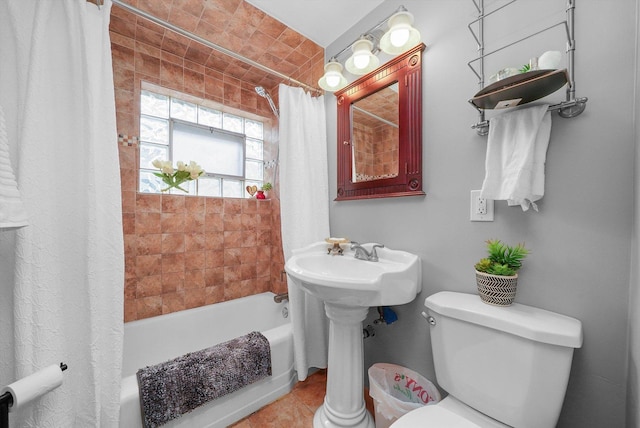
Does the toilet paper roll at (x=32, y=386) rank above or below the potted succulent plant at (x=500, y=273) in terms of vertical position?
below

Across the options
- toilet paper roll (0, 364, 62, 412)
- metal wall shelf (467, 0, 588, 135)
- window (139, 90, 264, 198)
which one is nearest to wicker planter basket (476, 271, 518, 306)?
metal wall shelf (467, 0, 588, 135)

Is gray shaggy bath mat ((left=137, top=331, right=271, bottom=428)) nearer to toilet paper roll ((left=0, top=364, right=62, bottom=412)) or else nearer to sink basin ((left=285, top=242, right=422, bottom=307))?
toilet paper roll ((left=0, top=364, right=62, bottom=412))

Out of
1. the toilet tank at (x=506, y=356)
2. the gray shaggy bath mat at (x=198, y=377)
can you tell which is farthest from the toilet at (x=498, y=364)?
the gray shaggy bath mat at (x=198, y=377)

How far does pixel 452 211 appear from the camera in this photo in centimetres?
110

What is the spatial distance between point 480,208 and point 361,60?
975 mm

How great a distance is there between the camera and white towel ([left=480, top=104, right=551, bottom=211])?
32.2 inches

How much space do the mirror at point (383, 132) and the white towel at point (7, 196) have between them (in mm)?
1404

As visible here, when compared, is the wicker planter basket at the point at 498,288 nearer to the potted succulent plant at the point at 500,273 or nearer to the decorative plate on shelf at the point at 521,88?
the potted succulent plant at the point at 500,273

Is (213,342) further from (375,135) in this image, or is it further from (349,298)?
(375,135)

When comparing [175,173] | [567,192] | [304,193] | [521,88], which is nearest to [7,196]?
[175,173]

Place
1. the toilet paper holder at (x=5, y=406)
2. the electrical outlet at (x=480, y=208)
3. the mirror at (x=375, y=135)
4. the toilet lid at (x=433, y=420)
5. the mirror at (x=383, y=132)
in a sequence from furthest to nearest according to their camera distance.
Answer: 1. the mirror at (x=375, y=135)
2. the mirror at (x=383, y=132)
3. the electrical outlet at (x=480, y=208)
4. the toilet lid at (x=433, y=420)
5. the toilet paper holder at (x=5, y=406)

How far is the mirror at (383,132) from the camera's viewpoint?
1.23 m

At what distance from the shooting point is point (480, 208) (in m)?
1.00

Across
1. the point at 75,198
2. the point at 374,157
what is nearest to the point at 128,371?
the point at 75,198
